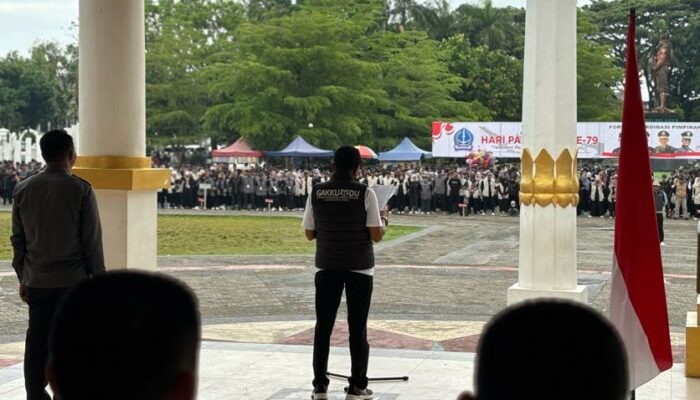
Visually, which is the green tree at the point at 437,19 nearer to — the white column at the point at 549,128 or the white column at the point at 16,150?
the white column at the point at 16,150

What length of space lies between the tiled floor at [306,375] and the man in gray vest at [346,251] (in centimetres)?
39

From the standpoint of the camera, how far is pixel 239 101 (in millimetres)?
54062

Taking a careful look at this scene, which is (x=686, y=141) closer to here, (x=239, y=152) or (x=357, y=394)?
(x=239, y=152)

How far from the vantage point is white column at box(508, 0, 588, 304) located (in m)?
10.9

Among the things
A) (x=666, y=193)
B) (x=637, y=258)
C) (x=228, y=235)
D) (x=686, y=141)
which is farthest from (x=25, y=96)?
(x=637, y=258)

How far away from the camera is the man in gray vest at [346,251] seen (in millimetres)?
7516

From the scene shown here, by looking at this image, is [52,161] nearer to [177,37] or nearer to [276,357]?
[276,357]

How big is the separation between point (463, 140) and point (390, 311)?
96.2ft

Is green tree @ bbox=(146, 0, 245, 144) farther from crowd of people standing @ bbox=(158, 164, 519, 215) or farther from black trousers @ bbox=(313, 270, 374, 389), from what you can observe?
black trousers @ bbox=(313, 270, 374, 389)

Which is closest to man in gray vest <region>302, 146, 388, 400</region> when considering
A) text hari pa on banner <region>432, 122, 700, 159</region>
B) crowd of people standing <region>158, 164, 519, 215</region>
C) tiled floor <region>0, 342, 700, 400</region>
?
tiled floor <region>0, 342, 700, 400</region>

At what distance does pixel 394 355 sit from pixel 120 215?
10.4 ft

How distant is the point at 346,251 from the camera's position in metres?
7.51

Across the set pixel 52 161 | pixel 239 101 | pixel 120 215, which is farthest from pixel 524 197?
pixel 239 101

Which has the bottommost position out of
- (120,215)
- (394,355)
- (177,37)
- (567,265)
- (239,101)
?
(394,355)
